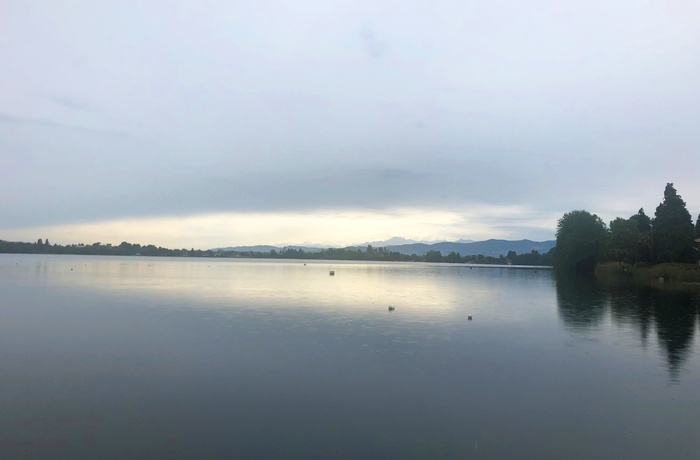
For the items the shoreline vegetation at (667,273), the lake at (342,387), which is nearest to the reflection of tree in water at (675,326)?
the lake at (342,387)

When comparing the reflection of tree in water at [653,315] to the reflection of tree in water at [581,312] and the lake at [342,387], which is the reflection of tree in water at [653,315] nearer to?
the reflection of tree in water at [581,312]

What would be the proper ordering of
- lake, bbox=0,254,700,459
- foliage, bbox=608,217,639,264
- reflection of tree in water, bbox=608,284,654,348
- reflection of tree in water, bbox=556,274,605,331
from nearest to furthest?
lake, bbox=0,254,700,459
reflection of tree in water, bbox=608,284,654,348
reflection of tree in water, bbox=556,274,605,331
foliage, bbox=608,217,639,264

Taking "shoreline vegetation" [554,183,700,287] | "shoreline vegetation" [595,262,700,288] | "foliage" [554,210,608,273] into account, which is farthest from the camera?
"foliage" [554,210,608,273]

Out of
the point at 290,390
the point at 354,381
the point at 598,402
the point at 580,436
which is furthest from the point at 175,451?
the point at 598,402

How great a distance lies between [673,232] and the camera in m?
60.9

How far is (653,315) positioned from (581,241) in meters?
77.2

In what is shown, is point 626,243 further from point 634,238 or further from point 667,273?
point 667,273

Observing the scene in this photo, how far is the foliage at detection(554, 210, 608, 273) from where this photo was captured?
9781 centimetres

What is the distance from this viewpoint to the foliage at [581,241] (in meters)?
97.8

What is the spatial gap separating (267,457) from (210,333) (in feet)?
37.4

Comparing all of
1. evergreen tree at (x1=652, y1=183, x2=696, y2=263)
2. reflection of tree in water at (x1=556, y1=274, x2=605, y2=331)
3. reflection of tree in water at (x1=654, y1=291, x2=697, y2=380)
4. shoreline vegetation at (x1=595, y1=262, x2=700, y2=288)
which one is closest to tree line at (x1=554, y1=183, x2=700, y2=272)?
evergreen tree at (x1=652, y1=183, x2=696, y2=263)

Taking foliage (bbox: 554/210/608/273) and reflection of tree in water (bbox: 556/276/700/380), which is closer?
reflection of tree in water (bbox: 556/276/700/380)

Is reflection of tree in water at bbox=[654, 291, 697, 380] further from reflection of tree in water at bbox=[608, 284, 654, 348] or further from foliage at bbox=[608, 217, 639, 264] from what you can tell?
foliage at bbox=[608, 217, 639, 264]

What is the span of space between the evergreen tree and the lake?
45177 millimetres
